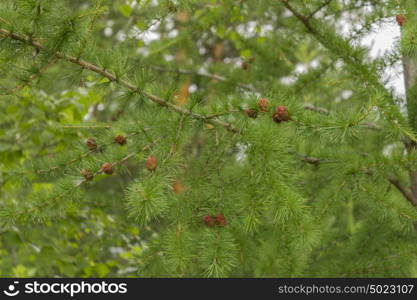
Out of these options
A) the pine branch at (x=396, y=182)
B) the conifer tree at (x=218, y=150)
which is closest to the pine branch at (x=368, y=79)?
the conifer tree at (x=218, y=150)

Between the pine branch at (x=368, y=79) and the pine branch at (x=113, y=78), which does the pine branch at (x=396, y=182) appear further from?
the pine branch at (x=113, y=78)

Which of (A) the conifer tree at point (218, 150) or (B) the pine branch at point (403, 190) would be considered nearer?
(A) the conifer tree at point (218, 150)

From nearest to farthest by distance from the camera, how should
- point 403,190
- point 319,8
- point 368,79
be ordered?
point 368,79
point 319,8
point 403,190

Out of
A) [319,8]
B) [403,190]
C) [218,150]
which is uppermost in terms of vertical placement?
[319,8]

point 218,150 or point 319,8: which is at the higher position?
point 319,8

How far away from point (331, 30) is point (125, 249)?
3058 millimetres

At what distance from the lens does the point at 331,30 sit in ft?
7.72

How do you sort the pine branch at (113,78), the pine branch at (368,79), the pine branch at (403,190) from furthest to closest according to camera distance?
the pine branch at (403,190) → the pine branch at (368,79) → the pine branch at (113,78)

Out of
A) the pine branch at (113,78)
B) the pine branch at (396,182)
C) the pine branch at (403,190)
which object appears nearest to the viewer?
the pine branch at (113,78)

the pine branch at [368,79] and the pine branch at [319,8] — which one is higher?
the pine branch at [319,8]

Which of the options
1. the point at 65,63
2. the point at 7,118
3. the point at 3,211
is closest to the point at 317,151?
the point at 65,63

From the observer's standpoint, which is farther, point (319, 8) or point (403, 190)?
point (403, 190)

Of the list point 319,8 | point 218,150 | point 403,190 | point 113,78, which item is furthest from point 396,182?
point 113,78

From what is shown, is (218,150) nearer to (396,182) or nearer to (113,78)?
(113,78)
